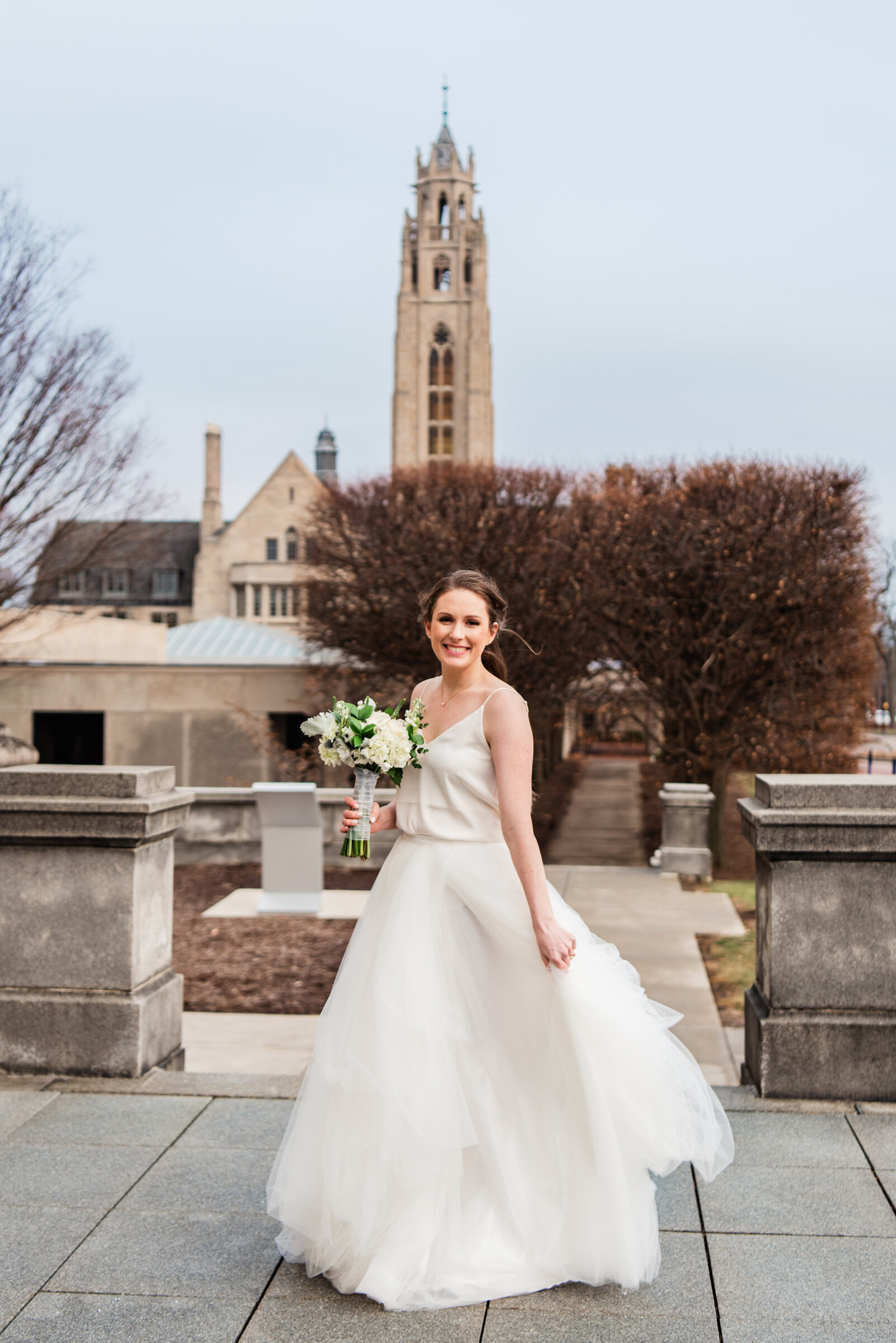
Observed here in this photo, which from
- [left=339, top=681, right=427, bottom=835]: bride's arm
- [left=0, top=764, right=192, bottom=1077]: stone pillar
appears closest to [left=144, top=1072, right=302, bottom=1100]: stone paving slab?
[left=0, top=764, right=192, bottom=1077]: stone pillar

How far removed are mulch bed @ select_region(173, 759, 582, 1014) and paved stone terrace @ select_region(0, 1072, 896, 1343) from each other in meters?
3.60

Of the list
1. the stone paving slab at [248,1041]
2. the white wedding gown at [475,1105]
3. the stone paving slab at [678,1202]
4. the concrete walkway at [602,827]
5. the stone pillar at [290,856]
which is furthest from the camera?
the concrete walkway at [602,827]

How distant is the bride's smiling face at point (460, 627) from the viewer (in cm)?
334

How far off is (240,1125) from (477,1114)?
1515 mm

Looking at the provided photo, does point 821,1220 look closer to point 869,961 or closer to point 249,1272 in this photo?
point 869,961

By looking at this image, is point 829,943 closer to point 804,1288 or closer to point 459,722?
point 804,1288

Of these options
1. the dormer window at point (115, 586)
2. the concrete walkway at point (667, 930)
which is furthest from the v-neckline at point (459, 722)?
the dormer window at point (115, 586)

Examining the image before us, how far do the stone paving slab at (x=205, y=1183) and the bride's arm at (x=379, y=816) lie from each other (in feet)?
3.96

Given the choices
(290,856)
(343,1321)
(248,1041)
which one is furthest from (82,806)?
(290,856)

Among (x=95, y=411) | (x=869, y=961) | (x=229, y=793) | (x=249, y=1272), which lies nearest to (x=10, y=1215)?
(x=249, y=1272)

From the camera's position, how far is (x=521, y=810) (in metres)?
3.14

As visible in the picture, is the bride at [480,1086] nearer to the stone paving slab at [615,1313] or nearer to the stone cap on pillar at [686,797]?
the stone paving slab at [615,1313]

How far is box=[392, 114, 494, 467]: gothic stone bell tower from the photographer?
65.4m

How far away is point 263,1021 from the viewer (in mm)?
7473
